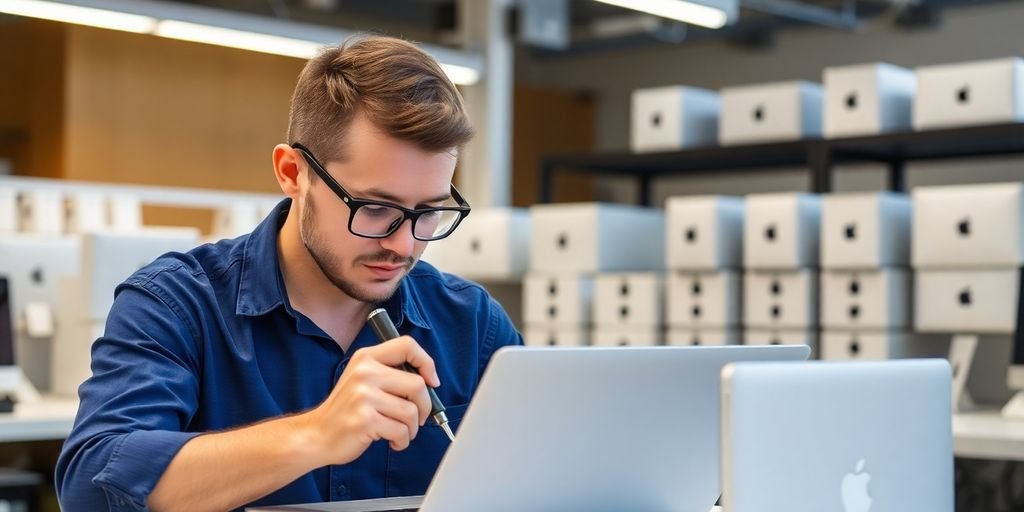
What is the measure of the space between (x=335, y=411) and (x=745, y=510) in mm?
378

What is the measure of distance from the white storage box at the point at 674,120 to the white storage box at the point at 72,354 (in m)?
1.93

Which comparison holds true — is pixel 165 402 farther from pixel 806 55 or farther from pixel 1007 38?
pixel 806 55

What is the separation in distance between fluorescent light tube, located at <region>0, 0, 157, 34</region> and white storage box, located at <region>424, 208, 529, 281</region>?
1.27m

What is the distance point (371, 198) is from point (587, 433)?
42 cm

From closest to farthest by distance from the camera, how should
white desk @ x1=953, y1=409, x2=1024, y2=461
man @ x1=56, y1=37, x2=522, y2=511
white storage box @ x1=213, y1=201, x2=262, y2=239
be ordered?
man @ x1=56, y1=37, x2=522, y2=511 → white desk @ x1=953, y1=409, x2=1024, y2=461 → white storage box @ x1=213, y1=201, x2=262, y2=239

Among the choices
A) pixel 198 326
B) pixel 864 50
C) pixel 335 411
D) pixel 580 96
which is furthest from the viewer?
pixel 580 96

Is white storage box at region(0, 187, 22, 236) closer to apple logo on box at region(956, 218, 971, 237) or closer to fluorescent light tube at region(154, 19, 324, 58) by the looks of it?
fluorescent light tube at region(154, 19, 324, 58)

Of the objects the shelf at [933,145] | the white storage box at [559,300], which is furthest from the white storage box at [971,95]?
the white storage box at [559,300]

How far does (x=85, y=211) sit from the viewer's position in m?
4.32

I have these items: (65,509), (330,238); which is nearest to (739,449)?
(330,238)

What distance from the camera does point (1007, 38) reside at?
8414 millimetres

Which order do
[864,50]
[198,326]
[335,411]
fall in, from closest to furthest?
[335,411], [198,326], [864,50]

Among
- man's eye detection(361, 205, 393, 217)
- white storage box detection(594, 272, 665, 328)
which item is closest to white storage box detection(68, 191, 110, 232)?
white storage box detection(594, 272, 665, 328)

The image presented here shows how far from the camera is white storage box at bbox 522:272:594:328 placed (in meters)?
4.47
